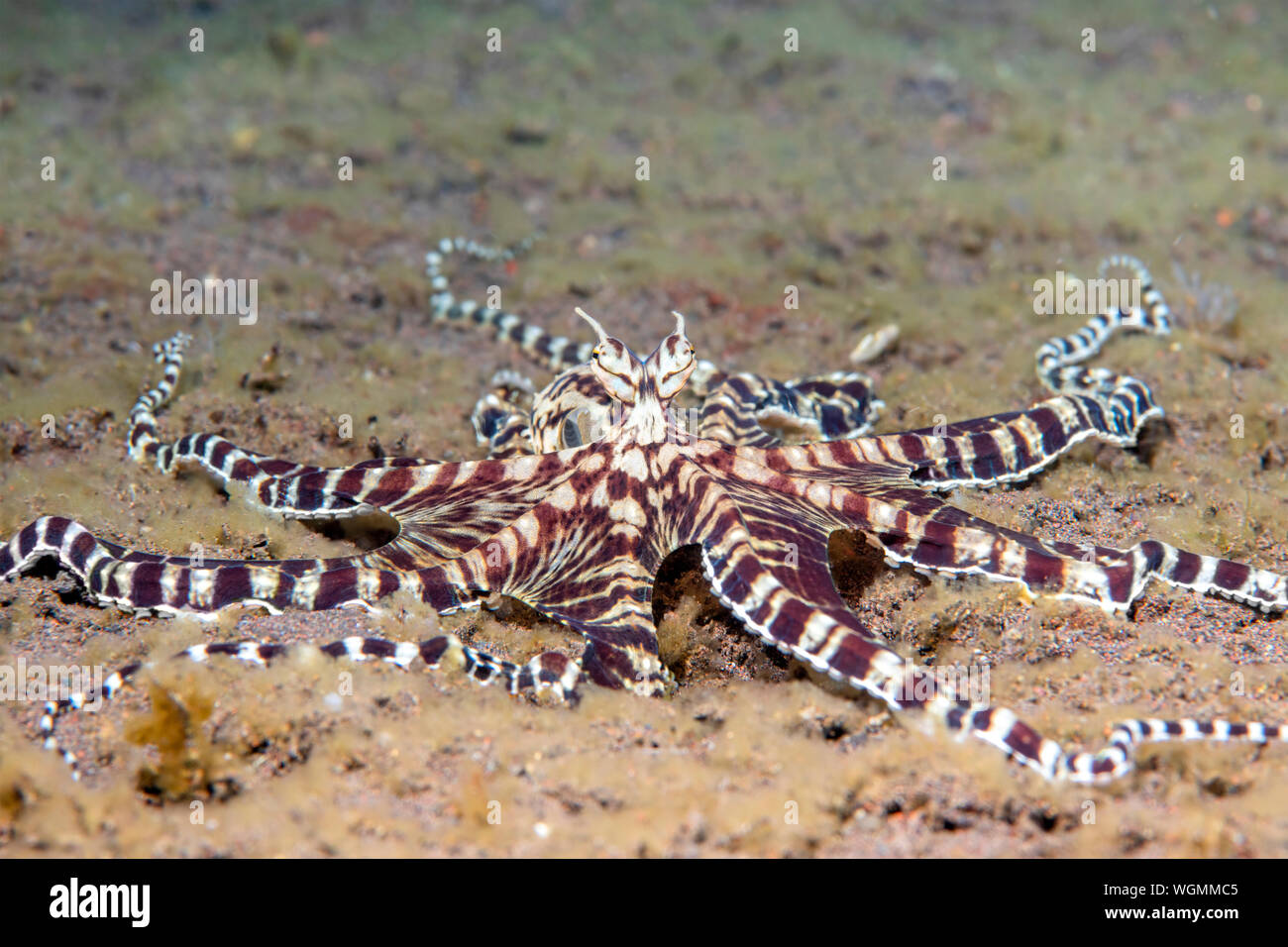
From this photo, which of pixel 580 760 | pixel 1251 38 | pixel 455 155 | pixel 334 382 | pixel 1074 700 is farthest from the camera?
pixel 1251 38

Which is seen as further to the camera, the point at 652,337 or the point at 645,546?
the point at 652,337

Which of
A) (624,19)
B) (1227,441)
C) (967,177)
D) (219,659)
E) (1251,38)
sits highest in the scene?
(624,19)

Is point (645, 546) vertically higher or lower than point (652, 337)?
lower

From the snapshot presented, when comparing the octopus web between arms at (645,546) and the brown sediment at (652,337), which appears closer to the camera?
the brown sediment at (652,337)

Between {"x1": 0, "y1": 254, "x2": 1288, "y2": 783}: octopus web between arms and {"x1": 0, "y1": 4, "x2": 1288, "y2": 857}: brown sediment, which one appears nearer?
{"x1": 0, "y1": 4, "x2": 1288, "y2": 857}: brown sediment

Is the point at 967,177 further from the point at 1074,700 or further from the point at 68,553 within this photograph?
the point at 68,553

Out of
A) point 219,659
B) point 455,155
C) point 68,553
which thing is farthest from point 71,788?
point 455,155

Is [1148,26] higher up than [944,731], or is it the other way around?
[1148,26]

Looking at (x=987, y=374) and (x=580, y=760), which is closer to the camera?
(x=580, y=760)
